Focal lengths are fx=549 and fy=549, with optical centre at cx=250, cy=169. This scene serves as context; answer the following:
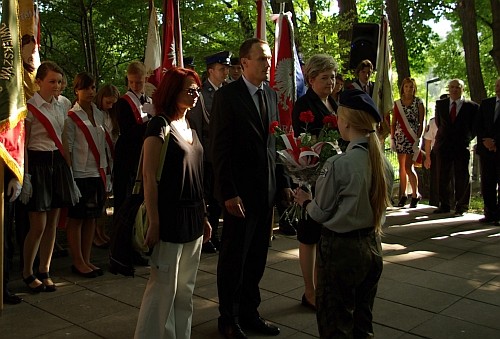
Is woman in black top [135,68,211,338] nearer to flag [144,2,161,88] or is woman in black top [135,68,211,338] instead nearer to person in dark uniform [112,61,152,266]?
person in dark uniform [112,61,152,266]

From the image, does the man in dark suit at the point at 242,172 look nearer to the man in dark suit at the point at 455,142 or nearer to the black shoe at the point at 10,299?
the black shoe at the point at 10,299

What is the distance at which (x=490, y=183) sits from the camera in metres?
8.78

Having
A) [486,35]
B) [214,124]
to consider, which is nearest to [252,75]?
[214,124]

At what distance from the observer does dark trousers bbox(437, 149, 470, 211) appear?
9.29 m

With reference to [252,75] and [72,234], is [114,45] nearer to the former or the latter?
[72,234]

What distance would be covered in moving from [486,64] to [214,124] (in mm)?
24784

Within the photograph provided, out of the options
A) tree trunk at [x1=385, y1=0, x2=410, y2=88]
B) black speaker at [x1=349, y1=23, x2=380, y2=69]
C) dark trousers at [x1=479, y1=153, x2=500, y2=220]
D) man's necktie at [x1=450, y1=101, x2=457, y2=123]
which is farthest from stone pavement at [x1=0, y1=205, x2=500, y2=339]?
tree trunk at [x1=385, y1=0, x2=410, y2=88]

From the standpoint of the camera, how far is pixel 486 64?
84.5 feet

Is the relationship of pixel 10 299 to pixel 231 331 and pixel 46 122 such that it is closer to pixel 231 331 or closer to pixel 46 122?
pixel 46 122

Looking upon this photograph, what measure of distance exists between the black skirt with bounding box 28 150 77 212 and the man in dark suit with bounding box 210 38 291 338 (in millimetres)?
1929

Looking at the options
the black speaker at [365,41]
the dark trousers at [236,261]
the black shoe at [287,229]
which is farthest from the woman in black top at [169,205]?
the black speaker at [365,41]

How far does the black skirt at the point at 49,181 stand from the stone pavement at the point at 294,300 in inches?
32.9

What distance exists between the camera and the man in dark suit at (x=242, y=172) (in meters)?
4.11

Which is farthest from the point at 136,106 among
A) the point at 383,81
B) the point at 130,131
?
the point at 383,81
